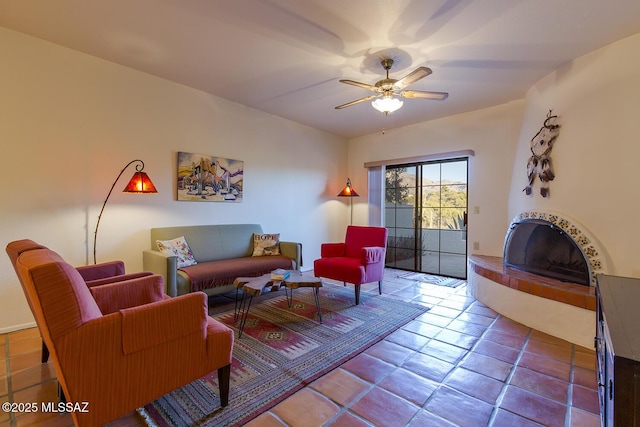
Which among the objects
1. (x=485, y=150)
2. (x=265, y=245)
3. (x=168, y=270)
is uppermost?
(x=485, y=150)

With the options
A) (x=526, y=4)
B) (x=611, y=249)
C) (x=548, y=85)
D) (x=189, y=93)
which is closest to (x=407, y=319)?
(x=611, y=249)

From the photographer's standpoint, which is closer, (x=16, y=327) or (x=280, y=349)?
(x=280, y=349)

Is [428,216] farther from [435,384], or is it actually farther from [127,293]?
[127,293]

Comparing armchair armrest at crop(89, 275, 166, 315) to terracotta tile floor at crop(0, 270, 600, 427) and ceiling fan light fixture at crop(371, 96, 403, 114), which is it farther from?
ceiling fan light fixture at crop(371, 96, 403, 114)

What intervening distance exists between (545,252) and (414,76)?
2.39 metres

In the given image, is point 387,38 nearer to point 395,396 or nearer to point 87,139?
point 395,396

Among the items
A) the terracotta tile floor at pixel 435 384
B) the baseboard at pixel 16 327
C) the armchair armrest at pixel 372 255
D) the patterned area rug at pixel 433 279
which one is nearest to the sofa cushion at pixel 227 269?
the armchair armrest at pixel 372 255

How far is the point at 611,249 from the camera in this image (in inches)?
97.8

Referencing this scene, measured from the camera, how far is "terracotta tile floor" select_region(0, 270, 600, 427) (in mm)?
1578

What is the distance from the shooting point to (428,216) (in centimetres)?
505

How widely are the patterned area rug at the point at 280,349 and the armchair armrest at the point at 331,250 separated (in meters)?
0.52

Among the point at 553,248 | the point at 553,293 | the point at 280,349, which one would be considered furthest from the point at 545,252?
the point at 280,349

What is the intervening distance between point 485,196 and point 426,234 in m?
1.17

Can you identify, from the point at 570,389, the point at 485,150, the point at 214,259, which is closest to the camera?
the point at 570,389
